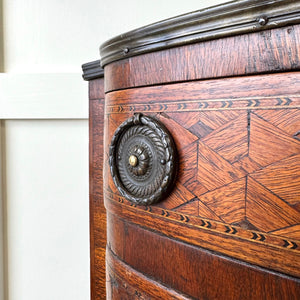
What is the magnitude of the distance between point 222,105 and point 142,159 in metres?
0.12

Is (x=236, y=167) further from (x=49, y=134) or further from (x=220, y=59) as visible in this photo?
(x=49, y=134)

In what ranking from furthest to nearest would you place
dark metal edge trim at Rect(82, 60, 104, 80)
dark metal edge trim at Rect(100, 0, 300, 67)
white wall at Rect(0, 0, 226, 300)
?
1. white wall at Rect(0, 0, 226, 300)
2. dark metal edge trim at Rect(82, 60, 104, 80)
3. dark metal edge trim at Rect(100, 0, 300, 67)

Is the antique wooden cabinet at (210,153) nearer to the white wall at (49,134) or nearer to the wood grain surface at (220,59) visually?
the wood grain surface at (220,59)

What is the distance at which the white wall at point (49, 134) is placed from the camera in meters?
1.08

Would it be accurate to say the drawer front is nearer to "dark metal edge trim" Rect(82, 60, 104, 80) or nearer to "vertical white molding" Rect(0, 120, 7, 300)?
"dark metal edge trim" Rect(82, 60, 104, 80)

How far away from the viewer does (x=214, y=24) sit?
368 millimetres

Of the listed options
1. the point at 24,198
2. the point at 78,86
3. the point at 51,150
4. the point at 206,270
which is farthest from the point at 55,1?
the point at 206,270

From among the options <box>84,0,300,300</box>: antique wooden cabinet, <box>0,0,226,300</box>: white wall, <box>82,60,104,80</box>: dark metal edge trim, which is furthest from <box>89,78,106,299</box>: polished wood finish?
<box>84,0,300,300</box>: antique wooden cabinet

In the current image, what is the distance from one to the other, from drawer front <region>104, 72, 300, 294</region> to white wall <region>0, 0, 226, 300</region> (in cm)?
68

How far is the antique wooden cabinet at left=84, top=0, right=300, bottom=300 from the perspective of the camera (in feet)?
1.12

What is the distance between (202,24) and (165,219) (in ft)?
0.72

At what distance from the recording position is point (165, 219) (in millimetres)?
439

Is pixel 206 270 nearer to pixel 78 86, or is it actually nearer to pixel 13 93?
pixel 78 86

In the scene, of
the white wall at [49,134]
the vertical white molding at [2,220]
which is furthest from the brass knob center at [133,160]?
the vertical white molding at [2,220]
